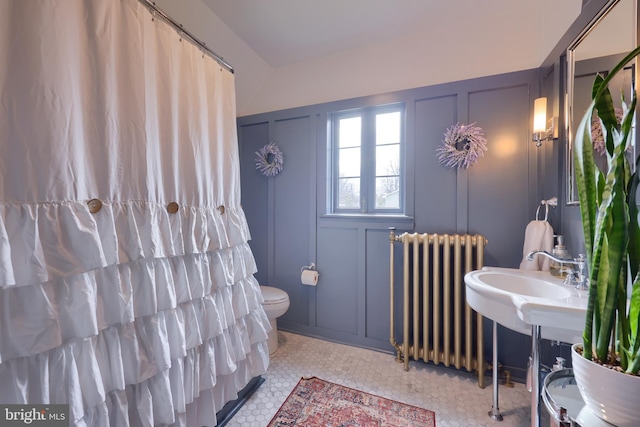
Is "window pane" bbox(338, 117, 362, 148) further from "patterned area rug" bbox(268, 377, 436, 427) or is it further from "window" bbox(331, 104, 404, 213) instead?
"patterned area rug" bbox(268, 377, 436, 427)

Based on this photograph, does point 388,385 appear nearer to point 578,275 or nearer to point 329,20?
point 578,275

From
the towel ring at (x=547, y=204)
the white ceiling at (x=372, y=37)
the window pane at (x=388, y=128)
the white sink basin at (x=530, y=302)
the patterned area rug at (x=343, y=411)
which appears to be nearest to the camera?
the white sink basin at (x=530, y=302)

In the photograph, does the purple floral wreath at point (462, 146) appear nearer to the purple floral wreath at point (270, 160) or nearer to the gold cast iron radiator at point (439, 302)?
the gold cast iron radiator at point (439, 302)

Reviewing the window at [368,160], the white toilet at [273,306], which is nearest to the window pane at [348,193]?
the window at [368,160]

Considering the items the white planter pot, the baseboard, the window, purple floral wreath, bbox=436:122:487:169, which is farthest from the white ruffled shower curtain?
purple floral wreath, bbox=436:122:487:169

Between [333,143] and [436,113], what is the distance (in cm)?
84

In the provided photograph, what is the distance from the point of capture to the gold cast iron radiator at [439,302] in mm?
1605

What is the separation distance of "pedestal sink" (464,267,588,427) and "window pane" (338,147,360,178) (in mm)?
1214

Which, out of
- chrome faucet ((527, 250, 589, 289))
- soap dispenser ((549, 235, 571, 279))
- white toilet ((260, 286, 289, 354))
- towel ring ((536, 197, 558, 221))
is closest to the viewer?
chrome faucet ((527, 250, 589, 289))

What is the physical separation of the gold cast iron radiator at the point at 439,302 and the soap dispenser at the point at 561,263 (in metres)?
0.35

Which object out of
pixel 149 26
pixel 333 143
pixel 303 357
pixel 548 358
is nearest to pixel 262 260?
pixel 303 357

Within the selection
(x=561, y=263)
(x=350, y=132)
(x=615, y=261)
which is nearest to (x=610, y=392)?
(x=615, y=261)

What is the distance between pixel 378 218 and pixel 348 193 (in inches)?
15.3

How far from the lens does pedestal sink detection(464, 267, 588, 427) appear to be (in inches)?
33.0
